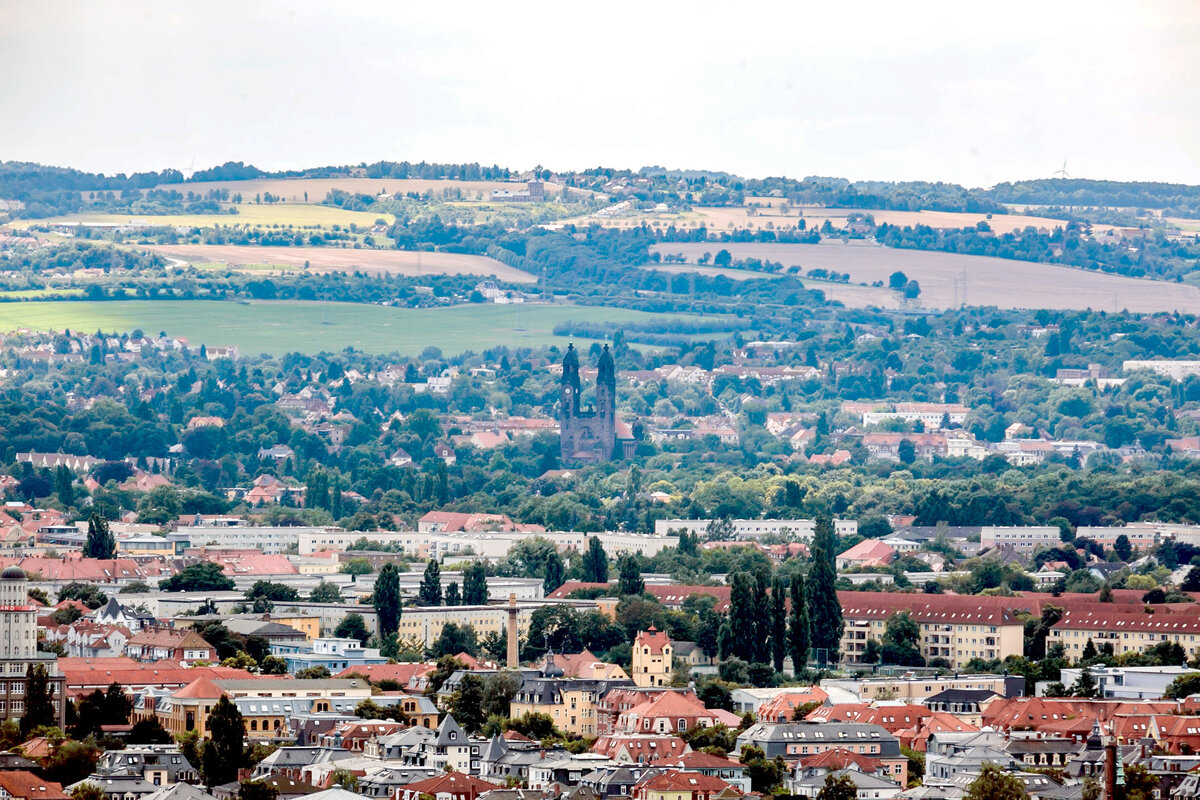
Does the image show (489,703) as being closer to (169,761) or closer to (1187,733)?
(169,761)

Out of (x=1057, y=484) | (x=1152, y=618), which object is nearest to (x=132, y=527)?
(x=1057, y=484)

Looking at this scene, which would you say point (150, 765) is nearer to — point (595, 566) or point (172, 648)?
Result: point (172, 648)

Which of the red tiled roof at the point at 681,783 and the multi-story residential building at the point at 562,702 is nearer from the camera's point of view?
the red tiled roof at the point at 681,783

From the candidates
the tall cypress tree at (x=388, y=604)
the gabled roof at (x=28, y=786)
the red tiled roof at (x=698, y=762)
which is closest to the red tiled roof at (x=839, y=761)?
the red tiled roof at (x=698, y=762)

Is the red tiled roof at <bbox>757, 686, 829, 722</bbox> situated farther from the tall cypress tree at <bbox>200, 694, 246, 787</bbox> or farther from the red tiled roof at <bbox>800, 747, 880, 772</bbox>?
the tall cypress tree at <bbox>200, 694, 246, 787</bbox>

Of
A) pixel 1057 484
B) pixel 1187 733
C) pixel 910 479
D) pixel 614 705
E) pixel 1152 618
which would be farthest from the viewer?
pixel 910 479

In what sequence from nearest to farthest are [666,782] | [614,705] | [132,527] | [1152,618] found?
[666,782]
[614,705]
[1152,618]
[132,527]

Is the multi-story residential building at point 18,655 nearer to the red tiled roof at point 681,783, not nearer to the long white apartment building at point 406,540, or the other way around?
the red tiled roof at point 681,783
